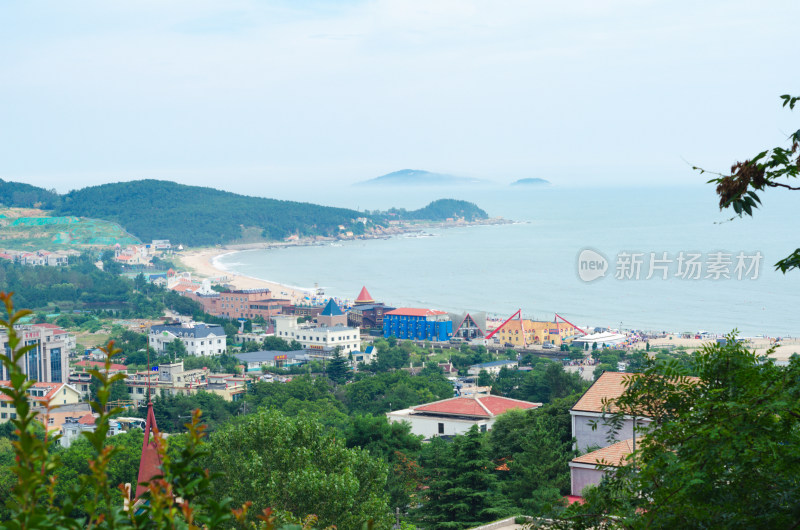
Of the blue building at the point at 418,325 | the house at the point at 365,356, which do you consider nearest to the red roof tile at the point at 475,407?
the house at the point at 365,356

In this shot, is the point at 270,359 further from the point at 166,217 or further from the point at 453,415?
the point at 166,217

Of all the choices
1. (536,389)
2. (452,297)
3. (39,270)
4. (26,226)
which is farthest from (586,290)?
(26,226)

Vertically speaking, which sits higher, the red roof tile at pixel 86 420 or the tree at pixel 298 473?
the tree at pixel 298 473

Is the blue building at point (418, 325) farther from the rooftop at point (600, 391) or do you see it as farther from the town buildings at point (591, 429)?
the rooftop at point (600, 391)

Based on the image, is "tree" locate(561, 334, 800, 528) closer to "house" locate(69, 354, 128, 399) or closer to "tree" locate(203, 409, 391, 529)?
"tree" locate(203, 409, 391, 529)

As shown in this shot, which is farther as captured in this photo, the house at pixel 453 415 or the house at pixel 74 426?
the house at pixel 74 426

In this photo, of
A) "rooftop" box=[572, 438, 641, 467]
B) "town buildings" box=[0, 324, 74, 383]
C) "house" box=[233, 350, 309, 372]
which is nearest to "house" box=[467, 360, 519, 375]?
"house" box=[233, 350, 309, 372]
